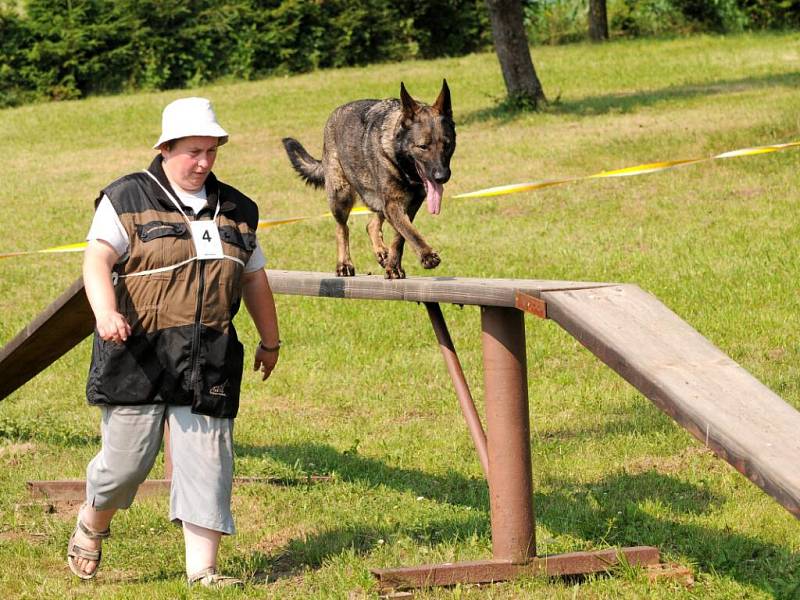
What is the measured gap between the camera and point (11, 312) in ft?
40.0

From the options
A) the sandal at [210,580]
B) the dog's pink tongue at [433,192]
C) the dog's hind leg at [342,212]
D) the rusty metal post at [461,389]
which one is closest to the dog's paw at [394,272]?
the dog's pink tongue at [433,192]

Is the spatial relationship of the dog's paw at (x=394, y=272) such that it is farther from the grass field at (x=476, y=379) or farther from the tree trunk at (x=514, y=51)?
the tree trunk at (x=514, y=51)

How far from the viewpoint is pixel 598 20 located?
111 ft

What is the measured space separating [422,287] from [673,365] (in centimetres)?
157

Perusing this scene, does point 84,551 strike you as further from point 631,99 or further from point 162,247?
point 631,99

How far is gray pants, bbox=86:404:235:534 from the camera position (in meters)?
4.71

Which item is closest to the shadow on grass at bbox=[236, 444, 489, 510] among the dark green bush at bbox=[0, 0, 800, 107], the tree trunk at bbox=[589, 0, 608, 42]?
the dark green bush at bbox=[0, 0, 800, 107]

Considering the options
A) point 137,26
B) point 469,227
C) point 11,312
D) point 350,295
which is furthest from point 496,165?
point 137,26

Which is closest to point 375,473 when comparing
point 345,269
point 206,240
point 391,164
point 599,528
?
point 345,269

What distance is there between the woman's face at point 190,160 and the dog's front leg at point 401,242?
159 cm

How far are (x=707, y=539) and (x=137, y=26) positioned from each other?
30.1 meters

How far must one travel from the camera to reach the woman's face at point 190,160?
184 inches

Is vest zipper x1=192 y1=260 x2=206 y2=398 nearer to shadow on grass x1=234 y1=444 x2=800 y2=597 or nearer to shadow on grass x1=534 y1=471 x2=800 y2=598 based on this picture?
shadow on grass x1=234 y1=444 x2=800 y2=597

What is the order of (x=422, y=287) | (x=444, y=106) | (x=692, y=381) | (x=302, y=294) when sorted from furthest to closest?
1. (x=444, y=106)
2. (x=302, y=294)
3. (x=422, y=287)
4. (x=692, y=381)
